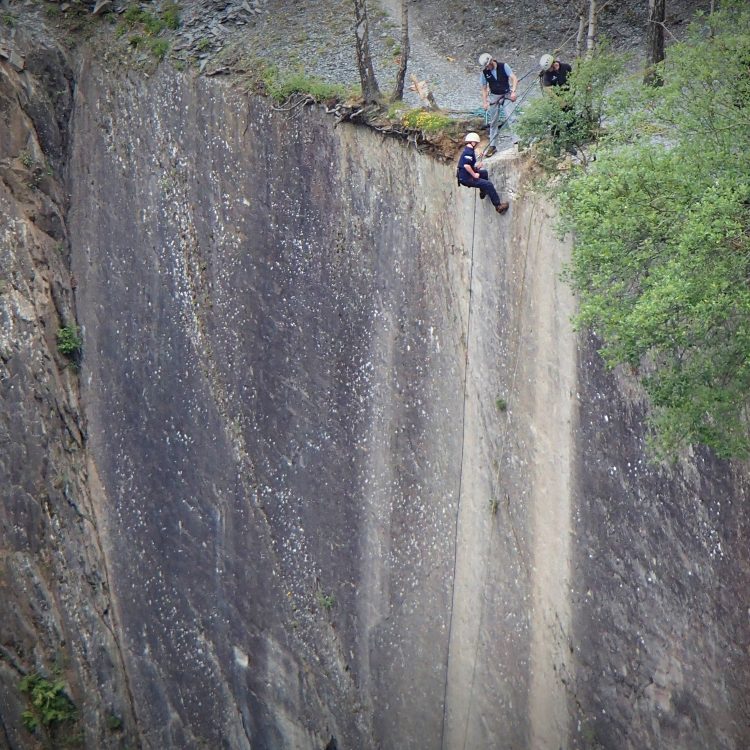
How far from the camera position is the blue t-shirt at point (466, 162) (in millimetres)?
14281

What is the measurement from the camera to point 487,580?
15664mm

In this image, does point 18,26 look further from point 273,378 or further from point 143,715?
point 143,715

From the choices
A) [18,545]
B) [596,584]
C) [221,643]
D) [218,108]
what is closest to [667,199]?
[596,584]

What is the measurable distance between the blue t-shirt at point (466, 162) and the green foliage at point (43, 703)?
1111cm

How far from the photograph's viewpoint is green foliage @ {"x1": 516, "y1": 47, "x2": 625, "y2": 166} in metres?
13.5

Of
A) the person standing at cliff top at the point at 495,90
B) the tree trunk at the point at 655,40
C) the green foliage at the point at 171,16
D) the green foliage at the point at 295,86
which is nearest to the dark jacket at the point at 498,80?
the person standing at cliff top at the point at 495,90

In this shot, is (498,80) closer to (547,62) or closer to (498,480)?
(547,62)

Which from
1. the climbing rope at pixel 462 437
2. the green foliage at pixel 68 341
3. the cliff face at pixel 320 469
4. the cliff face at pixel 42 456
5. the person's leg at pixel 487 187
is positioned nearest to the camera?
the cliff face at pixel 320 469

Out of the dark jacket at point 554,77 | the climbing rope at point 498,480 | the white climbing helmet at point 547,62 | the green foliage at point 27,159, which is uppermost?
the white climbing helmet at point 547,62

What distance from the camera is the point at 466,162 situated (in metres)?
14.3

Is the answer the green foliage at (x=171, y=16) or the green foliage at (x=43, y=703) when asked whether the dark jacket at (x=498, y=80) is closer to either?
the green foliage at (x=171, y=16)

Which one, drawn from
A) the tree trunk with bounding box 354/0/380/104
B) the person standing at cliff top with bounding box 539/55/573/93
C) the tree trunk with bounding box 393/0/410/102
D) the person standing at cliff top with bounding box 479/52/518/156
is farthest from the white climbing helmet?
the tree trunk with bounding box 354/0/380/104

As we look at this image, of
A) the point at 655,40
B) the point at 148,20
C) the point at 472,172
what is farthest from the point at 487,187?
the point at 148,20

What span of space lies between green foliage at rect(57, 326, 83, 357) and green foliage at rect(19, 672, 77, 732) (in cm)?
562
